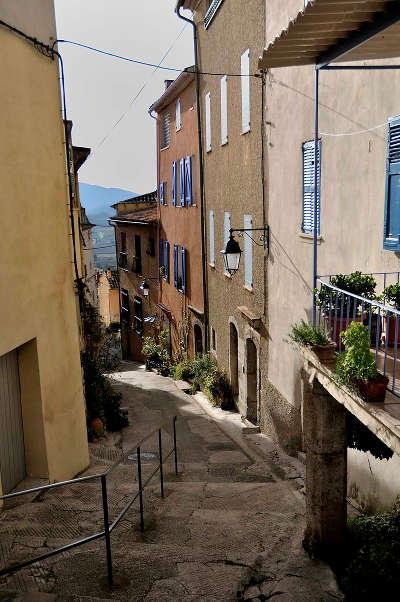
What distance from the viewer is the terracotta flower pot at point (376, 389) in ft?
15.8

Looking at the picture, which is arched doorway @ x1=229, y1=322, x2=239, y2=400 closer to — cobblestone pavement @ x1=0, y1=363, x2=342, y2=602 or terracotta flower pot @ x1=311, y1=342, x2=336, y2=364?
cobblestone pavement @ x1=0, y1=363, x2=342, y2=602

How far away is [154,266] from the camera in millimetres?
26031

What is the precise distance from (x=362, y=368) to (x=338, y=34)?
9.84 feet

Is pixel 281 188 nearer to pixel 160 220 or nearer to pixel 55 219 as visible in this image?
pixel 55 219

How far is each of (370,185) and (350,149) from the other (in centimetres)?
81

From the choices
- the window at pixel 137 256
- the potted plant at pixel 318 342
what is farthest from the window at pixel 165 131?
the potted plant at pixel 318 342

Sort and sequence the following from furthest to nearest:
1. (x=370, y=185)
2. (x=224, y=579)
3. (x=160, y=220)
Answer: (x=160, y=220), (x=370, y=185), (x=224, y=579)

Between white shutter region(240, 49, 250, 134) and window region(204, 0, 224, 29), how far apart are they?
114 inches

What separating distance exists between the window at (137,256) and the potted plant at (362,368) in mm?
22934

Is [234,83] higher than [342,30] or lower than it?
higher

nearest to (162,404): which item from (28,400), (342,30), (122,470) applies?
(122,470)

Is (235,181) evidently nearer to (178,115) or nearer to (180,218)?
(180,218)

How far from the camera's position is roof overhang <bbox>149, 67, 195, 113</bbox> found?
739 inches

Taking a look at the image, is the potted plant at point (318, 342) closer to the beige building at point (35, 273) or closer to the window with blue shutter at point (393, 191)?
the window with blue shutter at point (393, 191)
